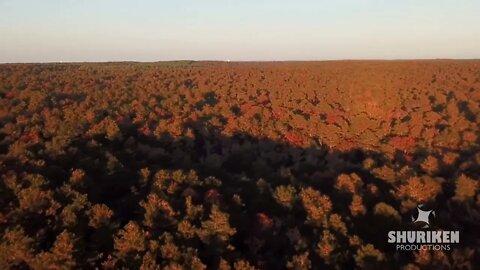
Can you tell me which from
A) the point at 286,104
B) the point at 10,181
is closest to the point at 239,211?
the point at 10,181

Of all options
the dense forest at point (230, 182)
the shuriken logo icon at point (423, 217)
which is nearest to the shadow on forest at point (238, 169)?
the dense forest at point (230, 182)

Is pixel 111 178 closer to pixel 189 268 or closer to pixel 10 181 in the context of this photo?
pixel 10 181

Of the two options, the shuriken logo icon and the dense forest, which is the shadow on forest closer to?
the dense forest

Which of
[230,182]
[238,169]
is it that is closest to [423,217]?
[230,182]

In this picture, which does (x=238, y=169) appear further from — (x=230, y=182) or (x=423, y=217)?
(x=423, y=217)

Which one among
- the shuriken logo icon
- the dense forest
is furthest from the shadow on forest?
the shuriken logo icon

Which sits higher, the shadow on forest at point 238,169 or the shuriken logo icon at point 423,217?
the shadow on forest at point 238,169

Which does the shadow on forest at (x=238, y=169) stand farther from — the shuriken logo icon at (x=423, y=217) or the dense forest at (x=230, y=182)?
the shuriken logo icon at (x=423, y=217)
